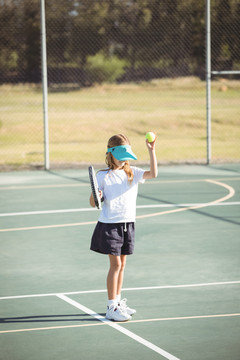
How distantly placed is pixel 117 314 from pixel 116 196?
101 cm

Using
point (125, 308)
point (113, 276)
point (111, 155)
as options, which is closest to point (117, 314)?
point (125, 308)

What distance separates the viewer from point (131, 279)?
25.1 ft

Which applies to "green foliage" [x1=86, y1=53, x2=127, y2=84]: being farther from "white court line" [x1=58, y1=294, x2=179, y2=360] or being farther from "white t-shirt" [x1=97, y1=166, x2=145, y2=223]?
A: "white t-shirt" [x1=97, y1=166, x2=145, y2=223]

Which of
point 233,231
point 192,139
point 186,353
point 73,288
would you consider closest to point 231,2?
point 192,139

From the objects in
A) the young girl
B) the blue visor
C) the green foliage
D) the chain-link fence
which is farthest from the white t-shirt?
the green foliage

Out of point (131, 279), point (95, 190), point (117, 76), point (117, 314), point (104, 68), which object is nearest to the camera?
point (95, 190)

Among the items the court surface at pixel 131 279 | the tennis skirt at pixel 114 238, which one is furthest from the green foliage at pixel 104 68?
the tennis skirt at pixel 114 238

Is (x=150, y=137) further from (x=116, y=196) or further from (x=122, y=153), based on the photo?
(x=116, y=196)

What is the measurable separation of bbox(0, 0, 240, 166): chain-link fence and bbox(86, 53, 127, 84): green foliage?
0.19ft

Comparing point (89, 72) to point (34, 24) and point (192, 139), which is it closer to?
point (34, 24)

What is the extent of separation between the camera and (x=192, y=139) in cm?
2695

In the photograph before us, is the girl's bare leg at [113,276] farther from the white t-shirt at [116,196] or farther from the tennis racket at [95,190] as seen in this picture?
the tennis racket at [95,190]

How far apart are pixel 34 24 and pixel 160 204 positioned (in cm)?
1931

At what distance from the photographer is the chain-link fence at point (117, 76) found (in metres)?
26.4
